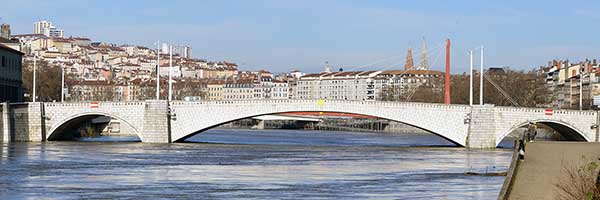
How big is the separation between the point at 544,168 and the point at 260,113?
32979 millimetres

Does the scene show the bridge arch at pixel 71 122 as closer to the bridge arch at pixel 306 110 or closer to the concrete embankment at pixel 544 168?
the bridge arch at pixel 306 110

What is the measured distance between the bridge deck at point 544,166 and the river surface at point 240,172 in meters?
1.12

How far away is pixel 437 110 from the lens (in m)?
56.8

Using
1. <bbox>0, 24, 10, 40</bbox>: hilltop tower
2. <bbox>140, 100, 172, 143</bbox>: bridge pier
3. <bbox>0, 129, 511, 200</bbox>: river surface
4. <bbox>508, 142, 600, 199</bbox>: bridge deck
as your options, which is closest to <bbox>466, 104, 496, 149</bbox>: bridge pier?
<bbox>0, 129, 511, 200</bbox>: river surface

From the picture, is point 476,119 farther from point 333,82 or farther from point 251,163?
point 333,82

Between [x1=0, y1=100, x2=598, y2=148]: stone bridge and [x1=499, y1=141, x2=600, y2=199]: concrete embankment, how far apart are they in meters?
22.7

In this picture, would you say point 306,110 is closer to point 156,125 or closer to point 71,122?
point 156,125

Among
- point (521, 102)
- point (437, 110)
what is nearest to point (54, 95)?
point (521, 102)

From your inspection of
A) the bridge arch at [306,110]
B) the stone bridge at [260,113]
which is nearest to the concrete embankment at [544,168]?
the stone bridge at [260,113]

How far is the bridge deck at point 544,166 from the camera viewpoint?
21.4 metres

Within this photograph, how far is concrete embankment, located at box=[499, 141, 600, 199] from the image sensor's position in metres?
21.2

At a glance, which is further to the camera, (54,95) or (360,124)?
(360,124)

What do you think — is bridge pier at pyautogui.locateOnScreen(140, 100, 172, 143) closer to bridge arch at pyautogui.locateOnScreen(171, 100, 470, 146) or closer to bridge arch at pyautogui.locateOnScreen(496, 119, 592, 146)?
bridge arch at pyautogui.locateOnScreen(171, 100, 470, 146)

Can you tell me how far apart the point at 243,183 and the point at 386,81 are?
143156 millimetres
